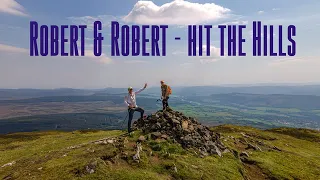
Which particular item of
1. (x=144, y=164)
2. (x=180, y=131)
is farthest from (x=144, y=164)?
(x=180, y=131)

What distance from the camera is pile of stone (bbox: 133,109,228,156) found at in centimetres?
2903

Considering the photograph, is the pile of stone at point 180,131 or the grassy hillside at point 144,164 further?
the pile of stone at point 180,131

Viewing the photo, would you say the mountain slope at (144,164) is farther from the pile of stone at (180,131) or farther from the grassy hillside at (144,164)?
the pile of stone at (180,131)

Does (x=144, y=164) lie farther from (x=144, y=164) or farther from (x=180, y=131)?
(x=180, y=131)

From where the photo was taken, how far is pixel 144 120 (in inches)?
1330

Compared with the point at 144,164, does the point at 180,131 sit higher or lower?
higher

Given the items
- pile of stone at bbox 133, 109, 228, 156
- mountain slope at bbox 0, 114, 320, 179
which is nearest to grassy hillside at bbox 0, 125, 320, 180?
mountain slope at bbox 0, 114, 320, 179

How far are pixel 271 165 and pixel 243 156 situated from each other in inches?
128

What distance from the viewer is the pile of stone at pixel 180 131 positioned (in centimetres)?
2903

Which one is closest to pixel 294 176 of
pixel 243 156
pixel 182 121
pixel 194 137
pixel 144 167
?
pixel 243 156

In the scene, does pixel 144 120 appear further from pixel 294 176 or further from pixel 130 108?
pixel 294 176

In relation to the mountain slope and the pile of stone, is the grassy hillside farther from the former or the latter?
the pile of stone

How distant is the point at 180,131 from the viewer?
98.5 ft

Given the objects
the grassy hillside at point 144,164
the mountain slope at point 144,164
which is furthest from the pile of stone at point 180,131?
the grassy hillside at point 144,164
